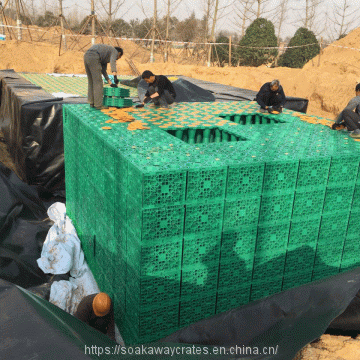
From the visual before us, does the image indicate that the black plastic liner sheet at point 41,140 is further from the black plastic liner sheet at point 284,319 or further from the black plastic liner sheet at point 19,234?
the black plastic liner sheet at point 284,319

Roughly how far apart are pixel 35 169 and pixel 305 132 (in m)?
6.35

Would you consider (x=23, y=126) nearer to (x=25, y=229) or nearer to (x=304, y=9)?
(x=25, y=229)

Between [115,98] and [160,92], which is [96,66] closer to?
[115,98]

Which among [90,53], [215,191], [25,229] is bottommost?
[25,229]

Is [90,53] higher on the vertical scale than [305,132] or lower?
higher

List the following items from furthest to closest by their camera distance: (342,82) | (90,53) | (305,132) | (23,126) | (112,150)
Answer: (342,82)
(23,126)
(90,53)
(305,132)
(112,150)

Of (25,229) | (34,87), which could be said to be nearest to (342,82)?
(34,87)

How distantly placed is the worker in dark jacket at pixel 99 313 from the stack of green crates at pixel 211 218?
20 cm

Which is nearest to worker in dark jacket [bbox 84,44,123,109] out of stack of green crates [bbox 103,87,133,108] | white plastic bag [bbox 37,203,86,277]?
stack of green crates [bbox 103,87,133,108]

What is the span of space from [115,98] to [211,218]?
14.1ft

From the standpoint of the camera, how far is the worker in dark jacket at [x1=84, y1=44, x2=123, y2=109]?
24.0 feet

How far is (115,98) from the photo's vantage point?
7.54 metres

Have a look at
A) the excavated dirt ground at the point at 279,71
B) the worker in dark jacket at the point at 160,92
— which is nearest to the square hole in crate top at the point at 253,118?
the worker in dark jacket at the point at 160,92

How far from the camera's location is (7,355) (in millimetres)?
2100
